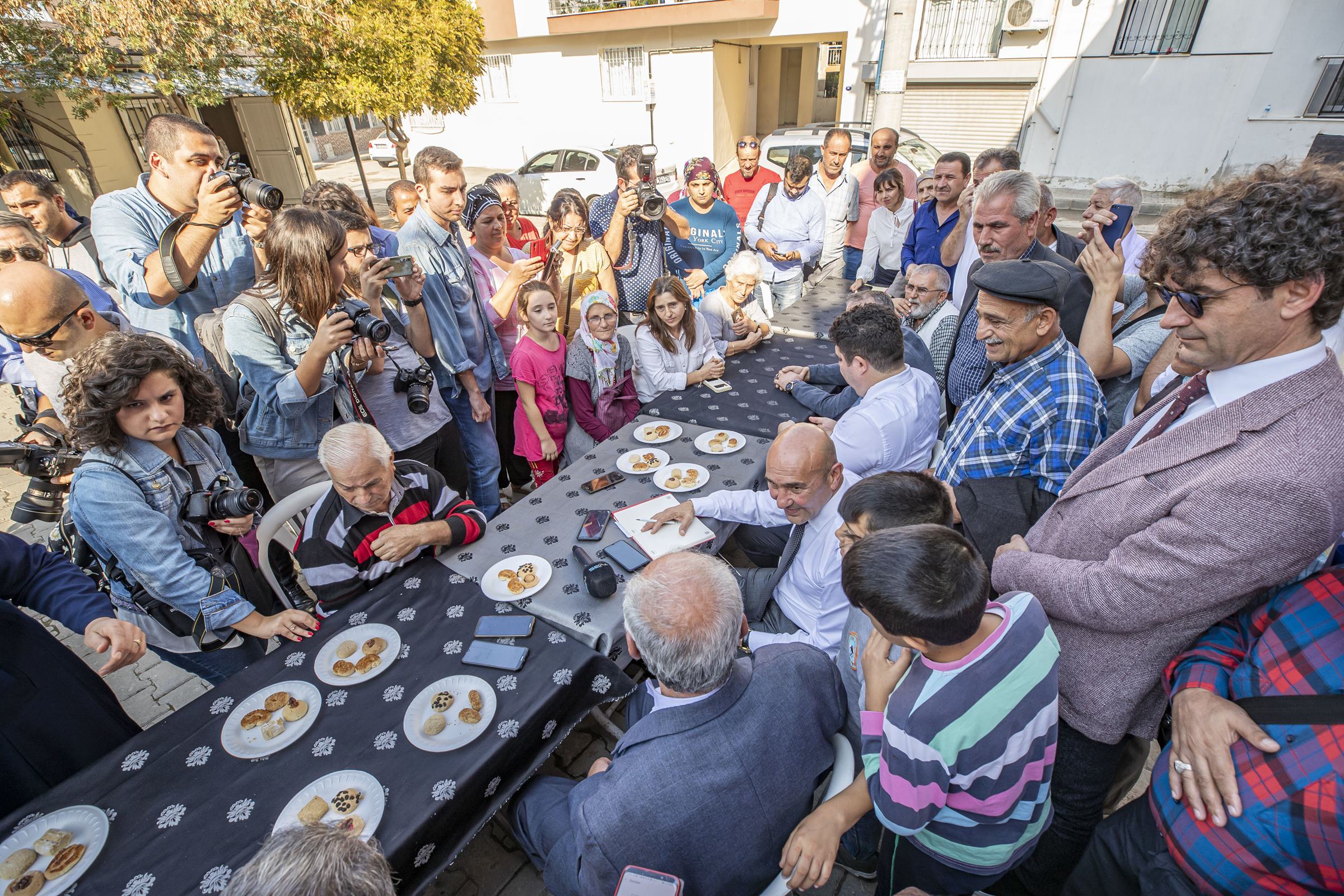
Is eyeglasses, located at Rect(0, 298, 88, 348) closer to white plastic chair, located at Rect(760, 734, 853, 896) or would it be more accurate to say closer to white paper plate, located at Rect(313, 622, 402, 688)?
white paper plate, located at Rect(313, 622, 402, 688)

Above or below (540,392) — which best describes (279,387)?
above

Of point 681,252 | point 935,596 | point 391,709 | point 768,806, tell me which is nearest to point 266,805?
point 391,709

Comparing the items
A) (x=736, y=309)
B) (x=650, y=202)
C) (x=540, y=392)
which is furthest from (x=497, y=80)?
(x=540, y=392)

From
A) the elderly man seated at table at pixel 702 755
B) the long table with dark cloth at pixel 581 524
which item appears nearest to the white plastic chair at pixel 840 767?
the elderly man seated at table at pixel 702 755

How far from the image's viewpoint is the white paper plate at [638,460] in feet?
10.3

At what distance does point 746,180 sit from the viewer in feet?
22.6

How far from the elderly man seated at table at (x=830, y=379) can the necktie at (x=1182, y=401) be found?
5.24 feet

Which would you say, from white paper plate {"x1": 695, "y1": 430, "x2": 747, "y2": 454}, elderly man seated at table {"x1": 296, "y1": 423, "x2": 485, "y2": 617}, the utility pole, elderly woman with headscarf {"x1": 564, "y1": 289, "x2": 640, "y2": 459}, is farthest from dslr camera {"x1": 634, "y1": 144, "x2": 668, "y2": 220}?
the utility pole

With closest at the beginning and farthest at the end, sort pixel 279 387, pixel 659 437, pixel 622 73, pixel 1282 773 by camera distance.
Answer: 1. pixel 1282 773
2. pixel 279 387
3. pixel 659 437
4. pixel 622 73

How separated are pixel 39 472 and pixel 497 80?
72.0 ft

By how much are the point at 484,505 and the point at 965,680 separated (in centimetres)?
350

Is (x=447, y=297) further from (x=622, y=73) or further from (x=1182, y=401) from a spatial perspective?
(x=622, y=73)

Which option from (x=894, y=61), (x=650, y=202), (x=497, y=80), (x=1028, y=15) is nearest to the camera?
(x=650, y=202)

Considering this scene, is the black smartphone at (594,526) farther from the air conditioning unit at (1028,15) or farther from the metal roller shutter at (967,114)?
the air conditioning unit at (1028,15)
